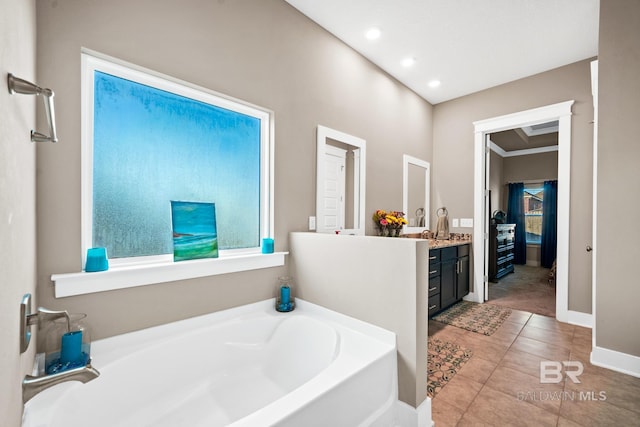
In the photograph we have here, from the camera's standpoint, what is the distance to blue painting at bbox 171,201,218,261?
5.77ft

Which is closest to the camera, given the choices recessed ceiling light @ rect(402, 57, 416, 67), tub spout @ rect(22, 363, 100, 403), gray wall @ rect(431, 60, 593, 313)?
tub spout @ rect(22, 363, 100, 403)

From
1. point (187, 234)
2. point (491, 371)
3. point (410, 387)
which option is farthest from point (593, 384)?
point (187, 234)

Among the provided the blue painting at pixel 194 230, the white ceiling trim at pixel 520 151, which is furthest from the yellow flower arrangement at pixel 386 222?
the white ceiling trim at pixel 520 151

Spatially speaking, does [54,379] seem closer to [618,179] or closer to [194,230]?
[194,230]

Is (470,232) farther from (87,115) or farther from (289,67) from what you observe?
(87,115)

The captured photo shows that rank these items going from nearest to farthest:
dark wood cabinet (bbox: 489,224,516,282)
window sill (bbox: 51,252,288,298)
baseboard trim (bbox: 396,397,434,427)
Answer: window sill (bbox: 51,252,288,298)
baseboard trim (bbox: 396,397,434,427)
dark wood cabinet (bbox: 489,224,516,282)

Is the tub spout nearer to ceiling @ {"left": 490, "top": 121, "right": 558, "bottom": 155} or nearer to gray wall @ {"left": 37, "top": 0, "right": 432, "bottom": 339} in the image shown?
gray wall @ {"left": 37, "top": 0, "right": 432, "bottom": 339}

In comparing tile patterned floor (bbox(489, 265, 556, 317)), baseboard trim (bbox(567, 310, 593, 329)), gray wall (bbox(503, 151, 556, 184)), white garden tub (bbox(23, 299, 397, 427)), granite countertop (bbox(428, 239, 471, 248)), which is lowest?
tile patterned floor (bbox(489, 265, 556, 317))

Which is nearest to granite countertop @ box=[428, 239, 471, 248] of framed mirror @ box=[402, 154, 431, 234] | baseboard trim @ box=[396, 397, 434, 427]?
framed mirror @ box=[402, 154, 431, 234]

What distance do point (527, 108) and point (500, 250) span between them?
2.95 m

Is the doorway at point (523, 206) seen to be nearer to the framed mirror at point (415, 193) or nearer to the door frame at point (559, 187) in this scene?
the door frame at point (559, 187)

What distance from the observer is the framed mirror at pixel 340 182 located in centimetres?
254

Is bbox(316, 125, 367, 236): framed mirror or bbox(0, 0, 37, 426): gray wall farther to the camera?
bbox(316, 125, 367, 236): framed mirror

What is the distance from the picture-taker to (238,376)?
171cm
